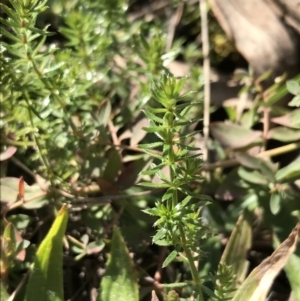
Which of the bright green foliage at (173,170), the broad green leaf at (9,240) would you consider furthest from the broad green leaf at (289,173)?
the broad green leaf at (9,240)

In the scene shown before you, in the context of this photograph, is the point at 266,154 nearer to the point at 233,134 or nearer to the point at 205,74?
the point at 233,134

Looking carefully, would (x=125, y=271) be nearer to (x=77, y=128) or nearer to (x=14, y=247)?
(x=14, y=247)

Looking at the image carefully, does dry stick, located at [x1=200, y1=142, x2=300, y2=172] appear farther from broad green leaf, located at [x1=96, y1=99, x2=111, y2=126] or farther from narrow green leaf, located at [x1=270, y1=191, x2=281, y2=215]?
broad green leaf, located at [x1=96, y1=99, x2=111, y2=126]

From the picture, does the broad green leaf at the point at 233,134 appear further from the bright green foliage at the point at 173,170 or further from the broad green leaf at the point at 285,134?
the bright green foliage at the point at 173,170

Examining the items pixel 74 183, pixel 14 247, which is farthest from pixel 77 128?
pixel 14 247

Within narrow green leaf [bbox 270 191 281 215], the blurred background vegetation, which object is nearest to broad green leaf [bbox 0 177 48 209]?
the blurred background vegetation

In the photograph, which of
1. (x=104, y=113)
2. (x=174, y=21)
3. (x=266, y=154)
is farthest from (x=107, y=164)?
(x=174, y=21)
